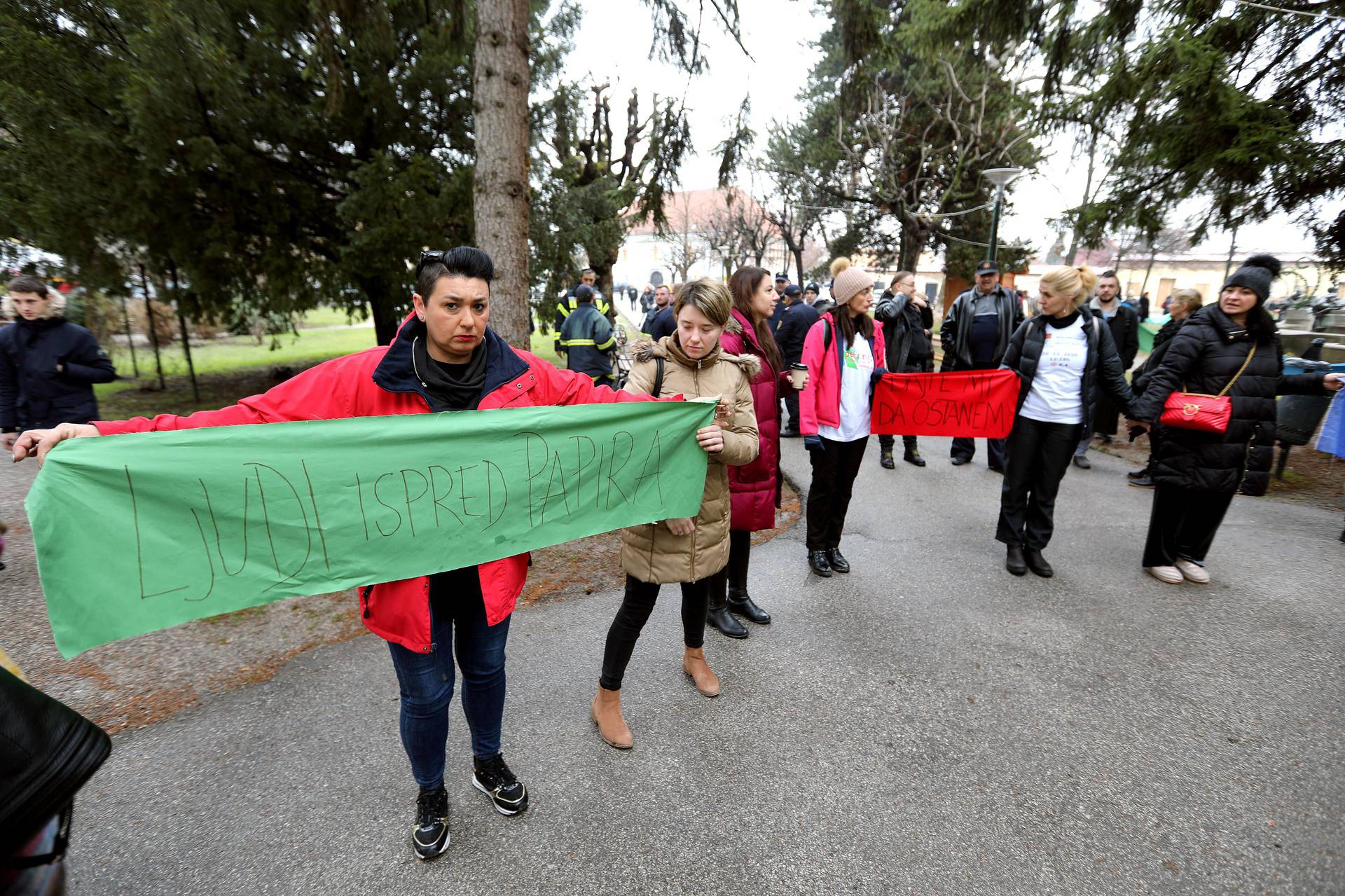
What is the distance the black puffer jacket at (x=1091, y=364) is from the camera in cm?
429

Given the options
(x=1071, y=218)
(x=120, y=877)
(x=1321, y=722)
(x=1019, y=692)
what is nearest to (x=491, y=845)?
(x=120, y=877)

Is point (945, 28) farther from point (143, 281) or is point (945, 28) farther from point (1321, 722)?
point (143, 281)

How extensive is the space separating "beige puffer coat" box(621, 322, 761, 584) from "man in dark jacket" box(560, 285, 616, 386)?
5.40 m

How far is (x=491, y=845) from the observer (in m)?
2.25

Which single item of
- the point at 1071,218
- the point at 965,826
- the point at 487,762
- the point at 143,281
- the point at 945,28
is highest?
the point at 945,28

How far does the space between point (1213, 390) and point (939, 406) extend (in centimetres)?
166

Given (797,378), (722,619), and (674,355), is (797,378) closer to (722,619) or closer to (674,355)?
(674,355)

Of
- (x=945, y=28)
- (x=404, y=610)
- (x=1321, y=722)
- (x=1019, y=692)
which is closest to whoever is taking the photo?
(x=404, y=610)

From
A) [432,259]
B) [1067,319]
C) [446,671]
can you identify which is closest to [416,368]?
[432,259]

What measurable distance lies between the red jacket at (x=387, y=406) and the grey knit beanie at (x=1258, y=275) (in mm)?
4458

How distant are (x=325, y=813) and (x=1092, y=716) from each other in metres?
3.39

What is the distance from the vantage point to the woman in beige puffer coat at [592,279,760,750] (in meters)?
2.64

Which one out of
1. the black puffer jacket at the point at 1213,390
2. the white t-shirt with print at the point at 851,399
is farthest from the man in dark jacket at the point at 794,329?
the black puffer jacket at the point at 1213,390

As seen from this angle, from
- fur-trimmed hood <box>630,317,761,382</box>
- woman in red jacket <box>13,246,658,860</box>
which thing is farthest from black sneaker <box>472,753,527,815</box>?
fur-trimmed hood <box>630,317,761,382</box>
